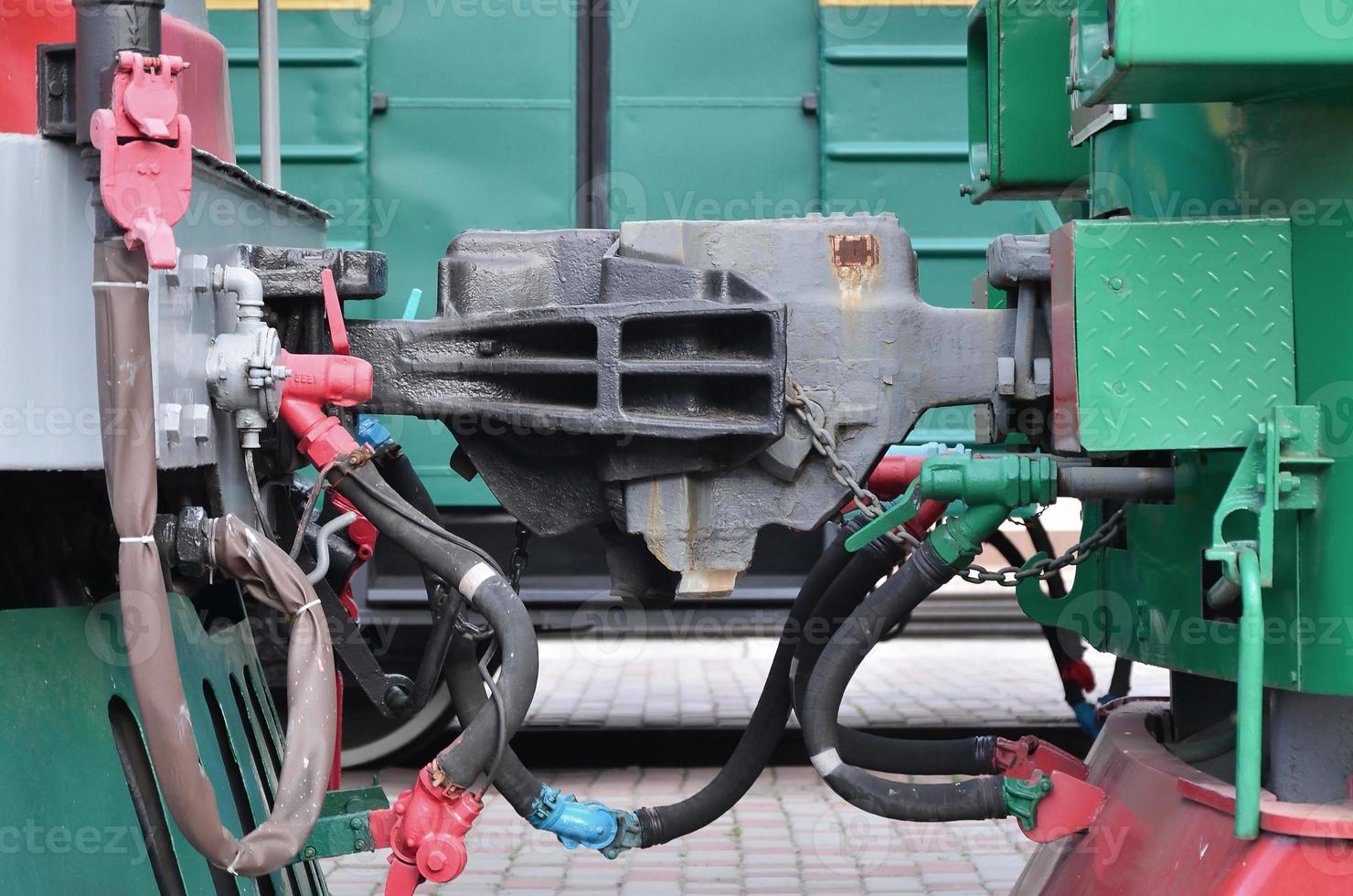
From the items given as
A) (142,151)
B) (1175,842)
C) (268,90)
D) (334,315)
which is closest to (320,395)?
(334,315)

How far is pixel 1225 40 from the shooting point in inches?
69.6

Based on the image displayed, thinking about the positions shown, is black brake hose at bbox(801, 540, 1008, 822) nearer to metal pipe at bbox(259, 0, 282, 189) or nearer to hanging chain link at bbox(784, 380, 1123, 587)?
hanging chain link at bbox(784, 380, 1123, 587)

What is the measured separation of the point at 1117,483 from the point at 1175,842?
1.83 feet

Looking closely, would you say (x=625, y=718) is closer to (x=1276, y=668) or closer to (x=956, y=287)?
(x=956, y=287)

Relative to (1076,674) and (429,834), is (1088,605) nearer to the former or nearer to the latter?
(429,834)

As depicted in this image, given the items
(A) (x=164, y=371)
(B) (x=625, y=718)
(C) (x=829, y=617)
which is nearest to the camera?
(A) (x=164, y=371)

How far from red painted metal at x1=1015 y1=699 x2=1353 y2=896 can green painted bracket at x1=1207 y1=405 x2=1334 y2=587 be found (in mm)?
347

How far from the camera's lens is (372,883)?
12.2ft

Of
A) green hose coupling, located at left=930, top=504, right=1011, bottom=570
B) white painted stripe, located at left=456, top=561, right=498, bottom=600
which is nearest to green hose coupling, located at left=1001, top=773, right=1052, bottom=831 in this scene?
green hose coupling, located at left=930, top=504, right=1011, bottom=570

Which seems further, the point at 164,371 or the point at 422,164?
the point at 422,164

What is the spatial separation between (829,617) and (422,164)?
8.43ft

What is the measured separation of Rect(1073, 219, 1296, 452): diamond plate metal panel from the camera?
2018mm

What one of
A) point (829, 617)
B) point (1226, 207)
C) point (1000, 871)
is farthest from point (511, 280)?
point (1000, 871)

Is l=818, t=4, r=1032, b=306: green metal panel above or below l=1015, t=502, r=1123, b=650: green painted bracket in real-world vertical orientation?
above
